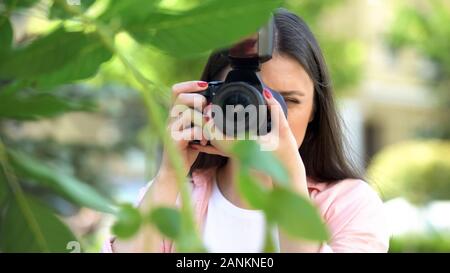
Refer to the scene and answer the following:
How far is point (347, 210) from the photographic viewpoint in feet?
3.31

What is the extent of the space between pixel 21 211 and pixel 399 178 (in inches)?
387

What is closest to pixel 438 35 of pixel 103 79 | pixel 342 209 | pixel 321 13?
pixel 321 13

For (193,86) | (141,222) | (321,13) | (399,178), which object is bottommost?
(399,178)

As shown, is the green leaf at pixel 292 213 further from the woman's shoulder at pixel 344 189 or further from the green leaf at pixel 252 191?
the woman's shoulder at pixel 344 189

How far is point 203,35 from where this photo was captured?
32cm

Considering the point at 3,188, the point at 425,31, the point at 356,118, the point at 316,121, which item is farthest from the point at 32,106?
the point at 356,118

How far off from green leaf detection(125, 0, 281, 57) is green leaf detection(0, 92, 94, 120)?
115 mm

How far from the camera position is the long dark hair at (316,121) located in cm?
114

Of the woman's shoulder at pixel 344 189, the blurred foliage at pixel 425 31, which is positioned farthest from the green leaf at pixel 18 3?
the blurred foliage at pixel 425 31

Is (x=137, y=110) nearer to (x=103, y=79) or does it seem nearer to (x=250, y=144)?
(x=103, y=79)

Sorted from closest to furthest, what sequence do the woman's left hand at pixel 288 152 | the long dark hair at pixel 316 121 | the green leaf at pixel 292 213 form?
1. the green leaf at pixel 292 213
2. the woman's left hand at pixel 288 152
3. the long dark hair at pixel 316 121

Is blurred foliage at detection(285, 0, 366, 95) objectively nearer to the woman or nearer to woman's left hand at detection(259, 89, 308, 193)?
the woman

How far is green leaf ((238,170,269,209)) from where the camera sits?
25 centimetres

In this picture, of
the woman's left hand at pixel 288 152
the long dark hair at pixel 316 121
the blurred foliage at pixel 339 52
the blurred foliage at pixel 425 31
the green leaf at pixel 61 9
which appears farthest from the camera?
the blurred foliage at pixel 425 31
